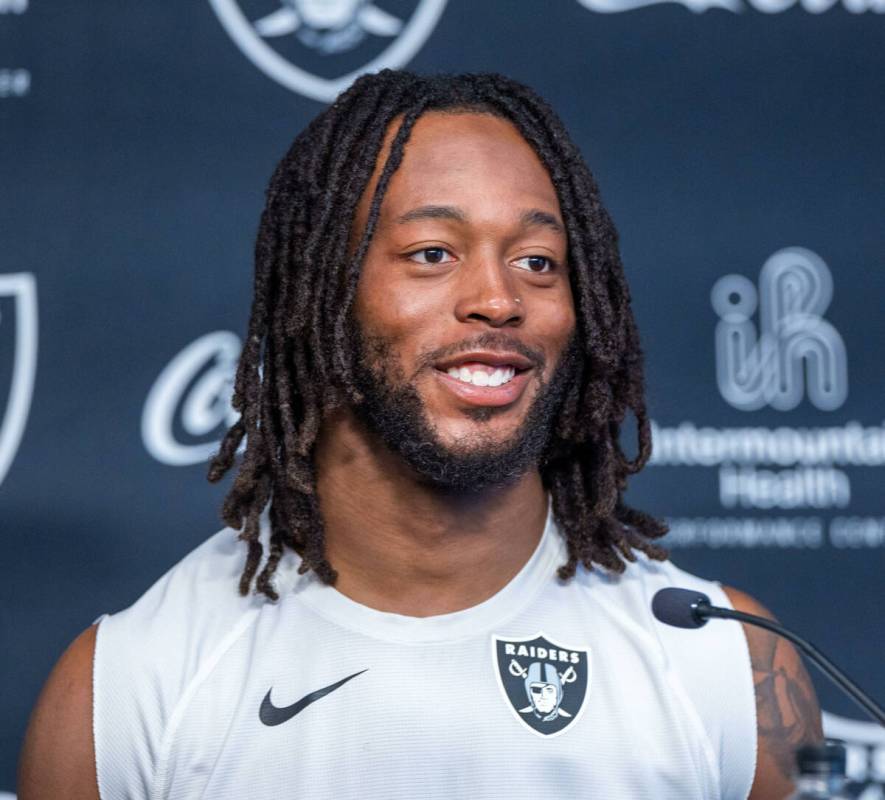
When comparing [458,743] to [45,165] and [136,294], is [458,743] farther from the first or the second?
[45,165]

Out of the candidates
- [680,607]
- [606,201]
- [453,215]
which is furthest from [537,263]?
[606,201]

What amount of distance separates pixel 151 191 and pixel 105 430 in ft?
1.49

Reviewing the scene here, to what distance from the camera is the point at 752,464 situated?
2.42 metres

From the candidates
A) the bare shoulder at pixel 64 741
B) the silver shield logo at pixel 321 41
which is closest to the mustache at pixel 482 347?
the bare shoulder at pixel 64 741

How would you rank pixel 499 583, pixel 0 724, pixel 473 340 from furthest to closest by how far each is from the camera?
pixel 0 724 < pixel 499 583 < pixel 473 340

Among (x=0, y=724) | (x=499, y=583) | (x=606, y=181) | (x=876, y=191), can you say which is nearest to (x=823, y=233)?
(x=876, y=191)

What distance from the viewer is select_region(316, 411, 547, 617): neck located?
5.74ft

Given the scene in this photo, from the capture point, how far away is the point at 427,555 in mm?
A: 1752

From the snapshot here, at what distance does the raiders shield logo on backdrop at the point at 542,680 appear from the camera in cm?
167

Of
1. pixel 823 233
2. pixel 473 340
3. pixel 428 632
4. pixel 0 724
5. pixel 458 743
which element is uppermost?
pixel 823 233

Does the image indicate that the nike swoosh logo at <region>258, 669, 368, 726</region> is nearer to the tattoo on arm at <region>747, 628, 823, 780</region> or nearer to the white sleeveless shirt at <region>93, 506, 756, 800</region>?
the white sleeveless shirt at <region>93, 506, 756, 800</region>

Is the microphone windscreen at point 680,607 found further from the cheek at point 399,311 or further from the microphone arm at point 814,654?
the cheek at point 399,311

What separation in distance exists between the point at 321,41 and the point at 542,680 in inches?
53.2

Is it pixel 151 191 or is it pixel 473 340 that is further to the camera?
pixel 151 191
